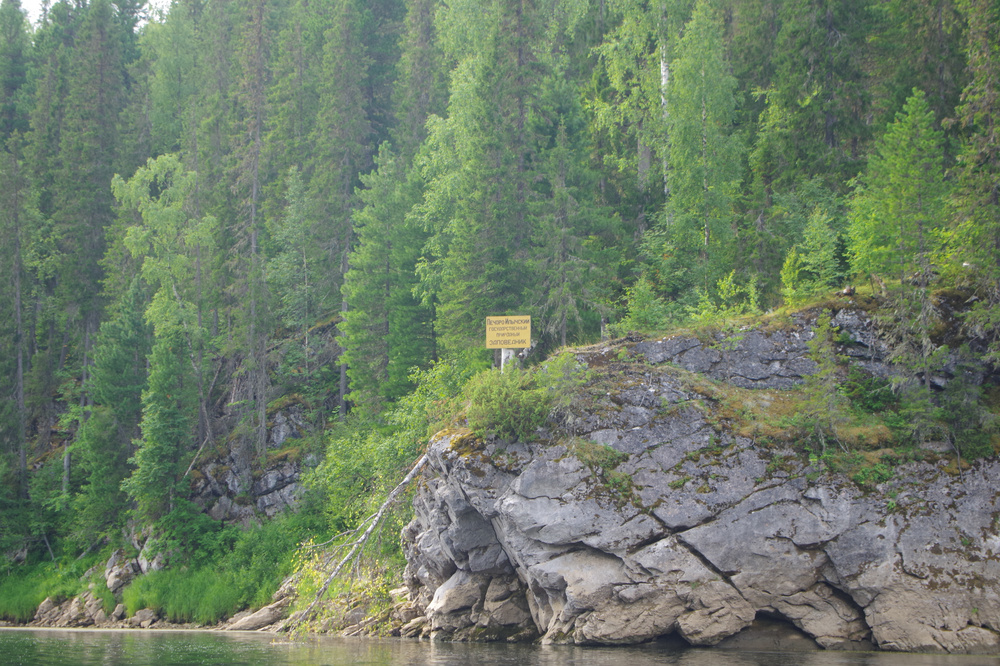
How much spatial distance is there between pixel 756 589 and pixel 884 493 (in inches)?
130

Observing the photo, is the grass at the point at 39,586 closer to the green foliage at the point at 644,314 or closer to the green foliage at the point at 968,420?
the green foliage at the point at 644,314

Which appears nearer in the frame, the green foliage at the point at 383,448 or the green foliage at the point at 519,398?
the green foliage at the point at 519,398

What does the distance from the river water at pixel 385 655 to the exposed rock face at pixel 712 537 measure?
81cm

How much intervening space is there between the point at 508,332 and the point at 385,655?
8511mm

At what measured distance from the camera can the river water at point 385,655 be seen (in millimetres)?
13742

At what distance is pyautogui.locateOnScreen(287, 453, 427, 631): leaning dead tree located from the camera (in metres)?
18.6

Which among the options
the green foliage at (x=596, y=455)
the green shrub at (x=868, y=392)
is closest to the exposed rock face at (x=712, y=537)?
the green foliage at (x=596, y=455)

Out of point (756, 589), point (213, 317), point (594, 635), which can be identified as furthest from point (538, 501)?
point (213, 317)

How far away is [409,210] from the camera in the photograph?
32.3 metres

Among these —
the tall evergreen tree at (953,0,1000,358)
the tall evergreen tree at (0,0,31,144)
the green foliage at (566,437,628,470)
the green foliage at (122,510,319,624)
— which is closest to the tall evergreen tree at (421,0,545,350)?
the green foliage at (566,437,628,470)

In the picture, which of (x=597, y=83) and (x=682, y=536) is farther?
(x=597, y=83)

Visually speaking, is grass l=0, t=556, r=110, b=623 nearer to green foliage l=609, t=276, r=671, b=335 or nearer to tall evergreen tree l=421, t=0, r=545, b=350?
tall evergreen tree l=421, t=0, r=545, b=350

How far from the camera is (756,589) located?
16.1 metres

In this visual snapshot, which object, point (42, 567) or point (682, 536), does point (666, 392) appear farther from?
point (42, 567)
